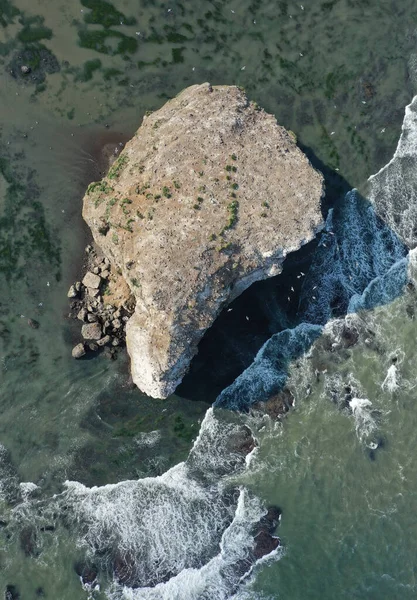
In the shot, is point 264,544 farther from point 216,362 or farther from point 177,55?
point 177,55

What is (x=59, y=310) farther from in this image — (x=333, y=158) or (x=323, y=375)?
(x=333, y=158)

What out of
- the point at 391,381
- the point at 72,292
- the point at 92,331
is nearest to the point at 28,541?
the point at 92,331

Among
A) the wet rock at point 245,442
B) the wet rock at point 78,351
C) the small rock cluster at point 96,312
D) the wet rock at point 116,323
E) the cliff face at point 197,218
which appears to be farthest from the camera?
the wet rock at point 245,442

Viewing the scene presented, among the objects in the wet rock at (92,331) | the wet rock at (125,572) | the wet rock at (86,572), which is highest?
the wet rock at (92,331)

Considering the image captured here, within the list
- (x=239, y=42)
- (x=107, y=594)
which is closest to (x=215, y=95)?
(x=239, y=42)

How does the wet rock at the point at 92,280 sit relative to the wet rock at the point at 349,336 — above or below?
below

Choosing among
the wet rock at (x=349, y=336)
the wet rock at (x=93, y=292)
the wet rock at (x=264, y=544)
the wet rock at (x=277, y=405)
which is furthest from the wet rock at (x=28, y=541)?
the wet rock at (x=349, y=336)

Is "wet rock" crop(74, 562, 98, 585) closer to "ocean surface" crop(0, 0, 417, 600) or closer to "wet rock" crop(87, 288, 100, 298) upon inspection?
"ocean surface" crop(0, 0, 417, 600)

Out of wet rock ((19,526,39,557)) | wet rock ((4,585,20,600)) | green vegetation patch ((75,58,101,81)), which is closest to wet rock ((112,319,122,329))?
wet rock ((19,526,39,557))

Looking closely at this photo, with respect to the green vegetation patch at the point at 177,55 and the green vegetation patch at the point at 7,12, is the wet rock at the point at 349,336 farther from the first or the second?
the green vegetation patch at the point at 7,12
